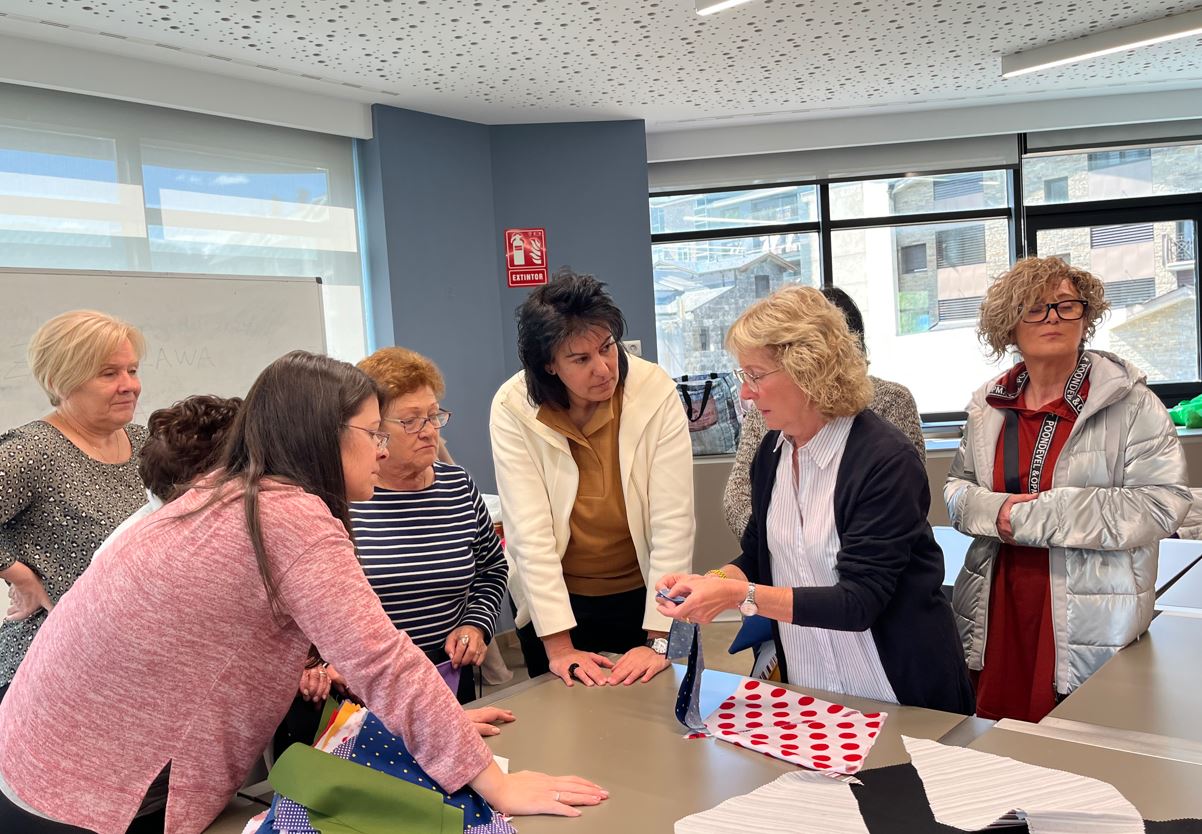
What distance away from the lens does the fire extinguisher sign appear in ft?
18.4

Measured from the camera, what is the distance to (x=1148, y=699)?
156 centimetres

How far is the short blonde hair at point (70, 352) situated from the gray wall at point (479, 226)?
278 centimetres

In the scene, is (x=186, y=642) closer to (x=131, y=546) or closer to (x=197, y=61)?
(x=131, y=546)

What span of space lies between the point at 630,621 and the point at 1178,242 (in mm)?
6042

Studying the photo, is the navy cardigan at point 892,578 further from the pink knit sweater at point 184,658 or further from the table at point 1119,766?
the pink knit sweater at point 184,658

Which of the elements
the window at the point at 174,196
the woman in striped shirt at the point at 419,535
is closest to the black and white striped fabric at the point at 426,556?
the woman in striped shirt at the point at 419,535

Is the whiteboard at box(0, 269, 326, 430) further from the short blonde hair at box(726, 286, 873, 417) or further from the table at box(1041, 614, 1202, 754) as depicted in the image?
the table at box(1041, 614, 1202, 754)

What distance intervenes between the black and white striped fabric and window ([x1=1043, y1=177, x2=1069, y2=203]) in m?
5.78

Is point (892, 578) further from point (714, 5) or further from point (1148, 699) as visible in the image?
point (714, 5)

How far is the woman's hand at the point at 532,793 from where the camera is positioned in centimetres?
126

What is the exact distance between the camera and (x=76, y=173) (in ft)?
13.4

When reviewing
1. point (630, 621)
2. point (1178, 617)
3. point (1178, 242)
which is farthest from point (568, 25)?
point (1178, 242)

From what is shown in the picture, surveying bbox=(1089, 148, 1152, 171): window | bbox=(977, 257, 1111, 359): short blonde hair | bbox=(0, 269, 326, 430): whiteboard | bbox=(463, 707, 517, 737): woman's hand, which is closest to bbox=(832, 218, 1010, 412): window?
bbox=(1089, 148, 1152, 171): window

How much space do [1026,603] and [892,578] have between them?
2.20 feet
